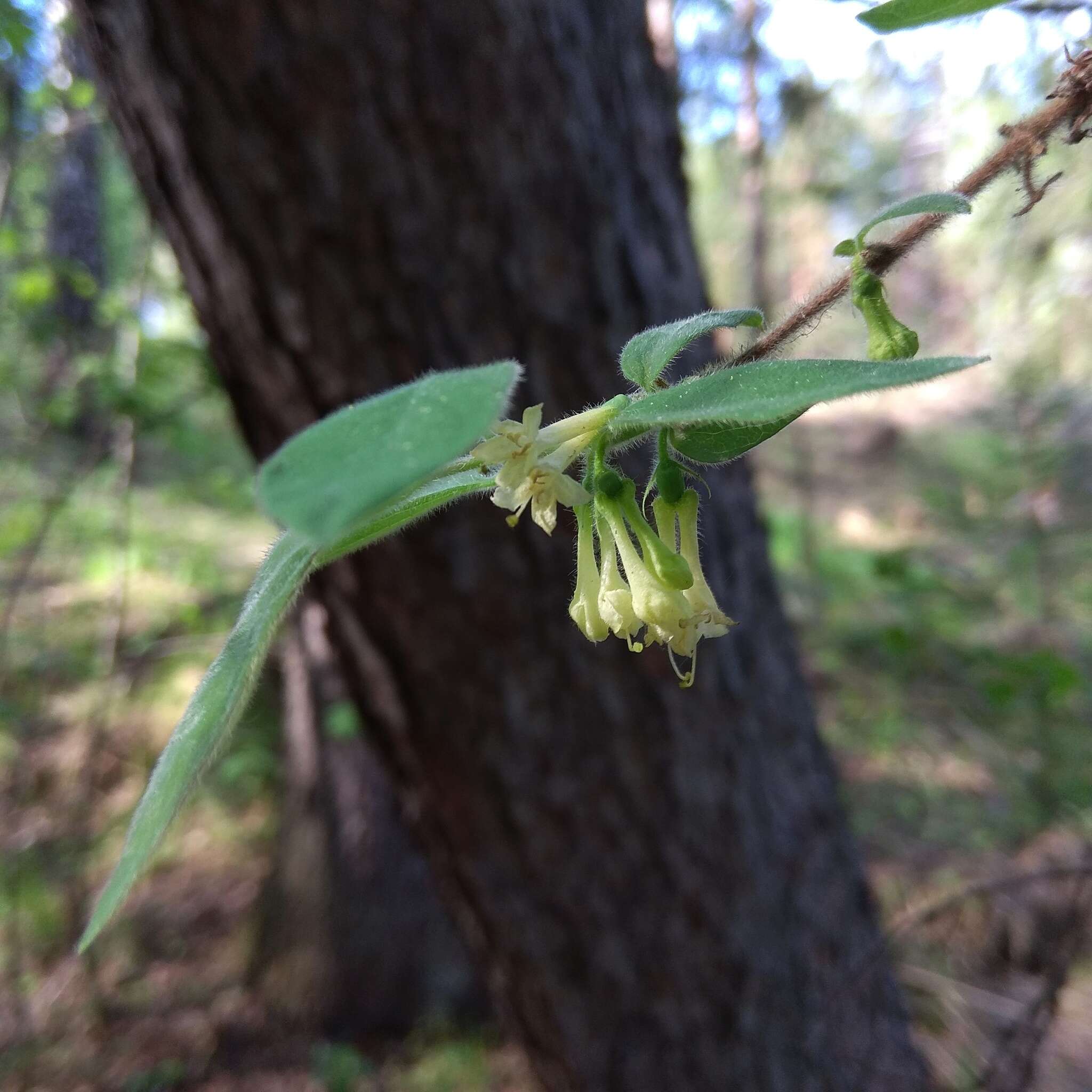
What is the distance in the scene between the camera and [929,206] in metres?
0.60

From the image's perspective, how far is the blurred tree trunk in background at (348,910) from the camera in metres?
3.91

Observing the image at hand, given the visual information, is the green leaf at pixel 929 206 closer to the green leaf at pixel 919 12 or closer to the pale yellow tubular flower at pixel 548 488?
the green leaf at pixel 919 12

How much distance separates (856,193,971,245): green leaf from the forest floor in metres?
2.39

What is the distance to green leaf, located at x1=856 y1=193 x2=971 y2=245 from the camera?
595mm

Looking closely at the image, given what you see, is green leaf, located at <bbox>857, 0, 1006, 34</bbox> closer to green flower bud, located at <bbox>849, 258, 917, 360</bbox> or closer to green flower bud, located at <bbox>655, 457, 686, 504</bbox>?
green flower bud, located at <bbox>849, 258, 917, 360</bbox>

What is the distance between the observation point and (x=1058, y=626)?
14.0 feet

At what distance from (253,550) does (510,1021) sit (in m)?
4.70

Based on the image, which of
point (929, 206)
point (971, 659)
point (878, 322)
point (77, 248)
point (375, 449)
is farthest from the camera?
point (77, 248)

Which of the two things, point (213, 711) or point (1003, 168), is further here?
point (1003, 168)

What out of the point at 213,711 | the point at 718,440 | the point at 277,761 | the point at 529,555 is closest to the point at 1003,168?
the point at 718,440

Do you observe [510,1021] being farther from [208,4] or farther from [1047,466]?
[1047,466]

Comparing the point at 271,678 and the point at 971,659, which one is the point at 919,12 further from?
the point at 271,678

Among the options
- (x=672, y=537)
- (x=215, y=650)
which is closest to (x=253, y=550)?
(x=215, y=650)

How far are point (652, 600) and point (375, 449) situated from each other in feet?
1.28
